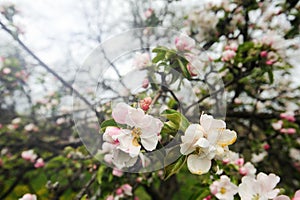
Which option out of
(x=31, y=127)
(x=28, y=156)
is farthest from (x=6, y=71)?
(x=28, y=156)

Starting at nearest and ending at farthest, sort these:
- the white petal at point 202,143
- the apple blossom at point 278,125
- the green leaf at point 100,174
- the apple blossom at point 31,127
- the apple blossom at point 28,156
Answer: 1. the white petal at point 202,143
2. the green leaf at point 100,174
3. the apple blossom at point 278,125
4. the apple blossom at point 28,156
5. the apple blossom at point 31,127

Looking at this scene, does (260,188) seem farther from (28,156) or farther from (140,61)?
(28,156)

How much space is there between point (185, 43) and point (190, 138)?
43 centimetres

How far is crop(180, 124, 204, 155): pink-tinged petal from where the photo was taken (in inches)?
24.8

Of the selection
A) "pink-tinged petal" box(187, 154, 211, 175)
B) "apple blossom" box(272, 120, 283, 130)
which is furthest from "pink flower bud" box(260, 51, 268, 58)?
"pink-tinged petal" box(187, 154, 211, 175)

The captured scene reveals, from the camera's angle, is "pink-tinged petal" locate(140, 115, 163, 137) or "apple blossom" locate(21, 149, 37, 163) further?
"apple blossom" locate(21, 149, 37, 163)

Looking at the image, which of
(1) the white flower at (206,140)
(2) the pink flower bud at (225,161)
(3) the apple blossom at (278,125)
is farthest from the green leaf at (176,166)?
(3) the apple blossom at (278,125)

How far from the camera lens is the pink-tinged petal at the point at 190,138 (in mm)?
629

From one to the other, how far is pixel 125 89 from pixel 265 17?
1.78 meters

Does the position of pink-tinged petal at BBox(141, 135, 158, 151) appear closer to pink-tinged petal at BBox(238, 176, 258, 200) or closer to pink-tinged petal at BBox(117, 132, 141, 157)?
pink-tinged petal at BBox(117, 132, 141, 157)

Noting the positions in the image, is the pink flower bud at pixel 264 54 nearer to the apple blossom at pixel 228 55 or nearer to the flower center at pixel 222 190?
the apple blossom at pixel 228 55

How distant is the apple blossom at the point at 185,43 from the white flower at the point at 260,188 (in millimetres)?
436

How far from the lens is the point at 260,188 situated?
80cm

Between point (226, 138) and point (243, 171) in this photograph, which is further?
point (243, 171)
